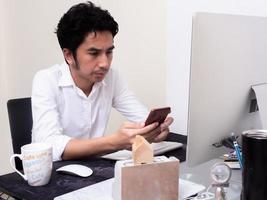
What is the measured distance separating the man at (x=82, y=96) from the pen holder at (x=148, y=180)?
1.28ft

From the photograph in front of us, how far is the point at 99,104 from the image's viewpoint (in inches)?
62.6

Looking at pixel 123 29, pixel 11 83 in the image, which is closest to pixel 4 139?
pixel 11 83

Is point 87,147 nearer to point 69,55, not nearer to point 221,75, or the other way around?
point 69,55

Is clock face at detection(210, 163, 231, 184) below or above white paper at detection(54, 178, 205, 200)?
above

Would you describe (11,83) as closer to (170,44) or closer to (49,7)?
(49,7)

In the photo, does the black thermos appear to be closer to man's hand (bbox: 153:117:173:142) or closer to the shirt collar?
man's hand (bbox: 153:117:173:142)

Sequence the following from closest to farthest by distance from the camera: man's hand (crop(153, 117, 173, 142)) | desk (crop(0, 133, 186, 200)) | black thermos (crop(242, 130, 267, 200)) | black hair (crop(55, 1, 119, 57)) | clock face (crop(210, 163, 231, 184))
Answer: black thermos (crop(242, 130, 267, 200))
clock face (crop(210, 163, 231, 184))
desk (crop(0, 133, 186, 200))
man's hand (crop(153, 117, 173, 142))
black hair (crop(55, 1, 119, 57))

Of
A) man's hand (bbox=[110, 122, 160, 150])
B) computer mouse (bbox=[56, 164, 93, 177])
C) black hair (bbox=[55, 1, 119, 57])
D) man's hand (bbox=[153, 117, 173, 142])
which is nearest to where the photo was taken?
computer mouse (bbox=[56, 164, 93, 177])

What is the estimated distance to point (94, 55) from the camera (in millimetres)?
1384

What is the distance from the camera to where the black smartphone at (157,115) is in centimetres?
107

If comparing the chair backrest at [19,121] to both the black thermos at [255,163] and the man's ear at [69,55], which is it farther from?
the black thermos at [255,163]

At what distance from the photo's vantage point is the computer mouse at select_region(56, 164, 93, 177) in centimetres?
100

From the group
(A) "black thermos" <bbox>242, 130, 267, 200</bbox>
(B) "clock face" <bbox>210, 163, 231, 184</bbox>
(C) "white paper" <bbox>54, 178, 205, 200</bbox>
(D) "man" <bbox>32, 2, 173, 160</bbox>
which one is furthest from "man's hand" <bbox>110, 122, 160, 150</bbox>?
(A) "black thermos" <bbox>242, 130, 267, 200</bbox>

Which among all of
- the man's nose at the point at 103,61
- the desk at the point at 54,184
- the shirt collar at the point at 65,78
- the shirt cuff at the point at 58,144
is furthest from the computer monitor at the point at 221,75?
the shirt collar at the point at 65,78
